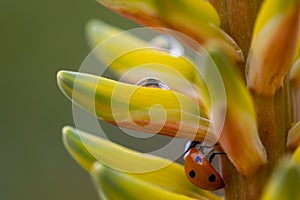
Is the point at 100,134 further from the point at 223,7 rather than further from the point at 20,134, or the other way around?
the point at 20,134

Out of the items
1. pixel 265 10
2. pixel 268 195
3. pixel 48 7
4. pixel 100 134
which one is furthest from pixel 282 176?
pixel 48 7

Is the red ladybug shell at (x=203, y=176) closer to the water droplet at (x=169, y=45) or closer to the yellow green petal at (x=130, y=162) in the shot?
the yellow green petal at (x=130, y=162)

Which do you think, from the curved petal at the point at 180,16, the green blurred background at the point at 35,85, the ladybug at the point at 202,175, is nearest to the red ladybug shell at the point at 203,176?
the ladybug at the point at 202,175

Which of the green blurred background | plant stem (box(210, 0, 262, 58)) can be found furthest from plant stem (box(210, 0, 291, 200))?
the green blurred background

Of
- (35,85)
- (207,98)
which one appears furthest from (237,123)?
(35,85)

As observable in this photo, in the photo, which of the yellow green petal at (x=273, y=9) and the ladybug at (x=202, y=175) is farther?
the ladybug at (x=202, y=175)

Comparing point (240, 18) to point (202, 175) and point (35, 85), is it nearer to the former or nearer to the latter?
point (202, 175)
